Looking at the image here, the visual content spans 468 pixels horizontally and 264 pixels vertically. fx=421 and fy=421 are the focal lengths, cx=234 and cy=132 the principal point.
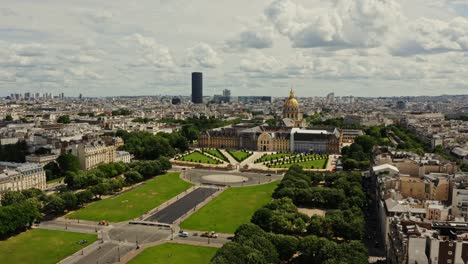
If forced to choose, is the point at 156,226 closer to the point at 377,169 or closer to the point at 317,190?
the point at 317,190

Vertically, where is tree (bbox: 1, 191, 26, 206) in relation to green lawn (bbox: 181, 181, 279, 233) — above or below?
above

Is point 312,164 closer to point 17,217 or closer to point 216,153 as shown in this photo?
point 216,153

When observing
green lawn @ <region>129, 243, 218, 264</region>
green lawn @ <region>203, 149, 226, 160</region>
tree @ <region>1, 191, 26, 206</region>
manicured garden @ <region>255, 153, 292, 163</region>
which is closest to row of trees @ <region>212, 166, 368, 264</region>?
green lawn @ <region>129, 243, 218, 264</region>

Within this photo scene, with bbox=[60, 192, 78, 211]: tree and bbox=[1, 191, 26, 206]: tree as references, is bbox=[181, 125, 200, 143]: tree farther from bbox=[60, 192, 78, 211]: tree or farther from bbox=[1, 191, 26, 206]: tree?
bbox=[1, 191, 26, 206]: tree

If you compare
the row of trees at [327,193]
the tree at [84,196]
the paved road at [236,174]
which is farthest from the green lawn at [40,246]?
the paved road at [236,174]

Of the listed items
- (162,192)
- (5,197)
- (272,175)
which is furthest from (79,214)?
(272,175)

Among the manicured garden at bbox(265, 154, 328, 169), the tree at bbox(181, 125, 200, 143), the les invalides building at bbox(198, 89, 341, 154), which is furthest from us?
the tree at bbox(181, 125, 200, 143)

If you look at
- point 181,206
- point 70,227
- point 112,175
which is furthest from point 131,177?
point 70,227
